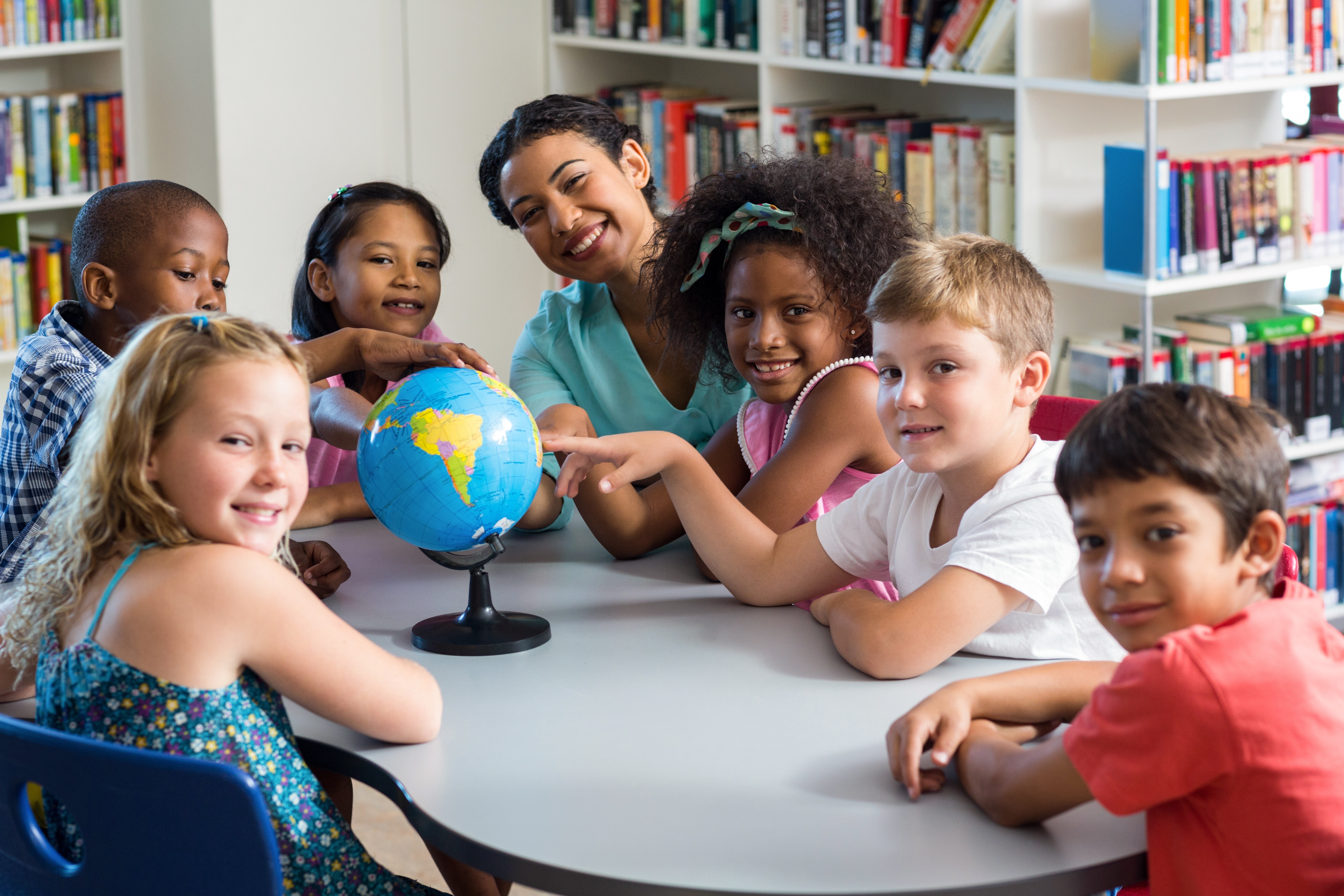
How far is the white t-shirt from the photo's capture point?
54.9 inches

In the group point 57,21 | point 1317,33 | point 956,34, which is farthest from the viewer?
point 57,21

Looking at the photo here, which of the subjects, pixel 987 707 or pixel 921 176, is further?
pixel 921 176

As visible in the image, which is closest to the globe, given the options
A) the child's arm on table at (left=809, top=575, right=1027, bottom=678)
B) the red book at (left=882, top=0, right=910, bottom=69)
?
the child's arm on table at (left=809, top=575, right=1027, bottom=678)

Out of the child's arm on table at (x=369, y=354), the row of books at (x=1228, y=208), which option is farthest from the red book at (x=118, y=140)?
the row of books at (x=1228, y=208)

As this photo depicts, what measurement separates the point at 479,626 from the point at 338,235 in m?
0.97

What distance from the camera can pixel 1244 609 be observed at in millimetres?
1053

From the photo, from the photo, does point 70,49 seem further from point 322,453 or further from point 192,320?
point 192,320

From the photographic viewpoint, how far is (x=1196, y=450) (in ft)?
3.48

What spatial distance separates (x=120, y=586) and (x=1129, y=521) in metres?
0.86

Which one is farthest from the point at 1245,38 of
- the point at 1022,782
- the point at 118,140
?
the point at 118,140

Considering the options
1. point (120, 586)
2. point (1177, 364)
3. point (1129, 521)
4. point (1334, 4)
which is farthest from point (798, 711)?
point (1334, 4)

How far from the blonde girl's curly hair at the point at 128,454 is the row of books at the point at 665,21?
272 cm

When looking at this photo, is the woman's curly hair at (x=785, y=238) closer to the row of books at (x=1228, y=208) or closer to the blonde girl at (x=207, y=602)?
the blonde girl at (x=207, y=602)

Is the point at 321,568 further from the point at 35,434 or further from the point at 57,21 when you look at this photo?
the point at 57,21
